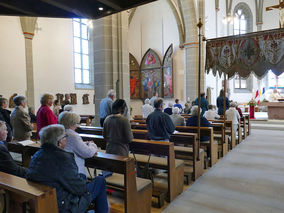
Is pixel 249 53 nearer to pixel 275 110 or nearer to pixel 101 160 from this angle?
pixel 101 160

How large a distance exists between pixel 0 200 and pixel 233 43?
19.0 ft

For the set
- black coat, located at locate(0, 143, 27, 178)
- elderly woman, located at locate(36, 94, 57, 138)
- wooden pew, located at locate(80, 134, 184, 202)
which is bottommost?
wooden pew, located at locate(80, 134, 184, 202)

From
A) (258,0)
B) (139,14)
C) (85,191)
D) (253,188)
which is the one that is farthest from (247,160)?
(258,0)

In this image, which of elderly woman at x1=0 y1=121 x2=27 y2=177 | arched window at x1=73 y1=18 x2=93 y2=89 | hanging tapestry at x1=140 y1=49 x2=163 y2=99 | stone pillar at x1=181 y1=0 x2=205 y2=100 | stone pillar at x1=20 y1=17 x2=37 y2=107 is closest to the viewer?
elderly woman at x1=0 y1=121 x2=27 y2=177

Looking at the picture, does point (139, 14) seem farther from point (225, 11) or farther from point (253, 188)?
point (253, 188)

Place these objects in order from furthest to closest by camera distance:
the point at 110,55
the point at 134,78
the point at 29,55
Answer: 1. the point at 134,78
2. the point at 29,55
3. the point at 110,55

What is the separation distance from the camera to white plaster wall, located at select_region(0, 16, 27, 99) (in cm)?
967

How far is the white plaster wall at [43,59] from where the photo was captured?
32.1 feet

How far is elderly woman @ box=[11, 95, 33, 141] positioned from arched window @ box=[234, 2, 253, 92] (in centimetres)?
1716

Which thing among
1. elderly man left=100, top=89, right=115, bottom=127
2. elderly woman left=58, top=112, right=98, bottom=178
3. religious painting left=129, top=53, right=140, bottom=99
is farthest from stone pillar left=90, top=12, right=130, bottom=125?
religious painting left=129, top=53, right=140, bottom=99

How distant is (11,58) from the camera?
393 inches

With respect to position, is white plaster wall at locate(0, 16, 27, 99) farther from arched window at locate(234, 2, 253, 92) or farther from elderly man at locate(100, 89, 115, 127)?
arched window at locate(234, 2, 253, 92)

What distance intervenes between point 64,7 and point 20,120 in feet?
7.46

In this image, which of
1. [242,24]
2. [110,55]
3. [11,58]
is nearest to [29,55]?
[11,58]
